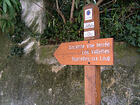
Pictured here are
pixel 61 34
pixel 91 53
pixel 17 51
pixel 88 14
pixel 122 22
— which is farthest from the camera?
pixel 17 51

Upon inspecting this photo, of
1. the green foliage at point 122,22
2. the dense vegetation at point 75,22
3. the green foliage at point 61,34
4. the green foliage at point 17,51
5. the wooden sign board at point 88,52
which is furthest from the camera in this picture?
the green foliage at point 17,51

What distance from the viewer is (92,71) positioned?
5.07 feet

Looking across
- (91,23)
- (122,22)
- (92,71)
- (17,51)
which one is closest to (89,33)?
(91,23)

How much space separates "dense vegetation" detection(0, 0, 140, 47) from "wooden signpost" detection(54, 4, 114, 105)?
1190 millimetres

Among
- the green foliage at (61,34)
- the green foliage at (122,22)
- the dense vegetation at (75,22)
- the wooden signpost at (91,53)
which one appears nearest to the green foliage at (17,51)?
the dense vegetation at (75,22)

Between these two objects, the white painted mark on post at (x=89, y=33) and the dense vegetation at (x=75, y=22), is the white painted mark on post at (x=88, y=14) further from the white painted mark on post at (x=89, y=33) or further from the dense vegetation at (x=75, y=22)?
the dense vegetation at (x=75, y=22)

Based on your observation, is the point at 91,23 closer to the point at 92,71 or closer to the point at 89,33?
the point at 89,33

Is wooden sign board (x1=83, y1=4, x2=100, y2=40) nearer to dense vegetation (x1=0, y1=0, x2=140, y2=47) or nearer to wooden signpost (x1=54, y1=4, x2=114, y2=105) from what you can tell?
wooden signpost (x1=54, y1=4, x2=114, y2=105)

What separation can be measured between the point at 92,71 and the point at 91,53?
201mm

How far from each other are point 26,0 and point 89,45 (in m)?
3.08

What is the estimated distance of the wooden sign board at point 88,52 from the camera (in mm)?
1411

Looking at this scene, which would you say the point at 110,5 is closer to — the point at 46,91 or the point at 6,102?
the point at 46,91

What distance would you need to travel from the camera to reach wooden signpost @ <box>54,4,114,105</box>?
1447 millimetres

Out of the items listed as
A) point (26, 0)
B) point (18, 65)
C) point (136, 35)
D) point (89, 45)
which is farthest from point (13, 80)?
point (136, 35)
